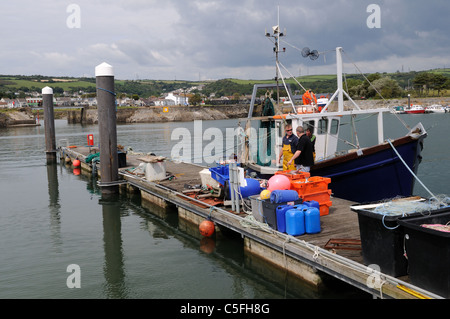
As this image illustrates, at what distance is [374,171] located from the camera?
11.3m

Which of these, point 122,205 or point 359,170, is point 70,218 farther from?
point 359,170

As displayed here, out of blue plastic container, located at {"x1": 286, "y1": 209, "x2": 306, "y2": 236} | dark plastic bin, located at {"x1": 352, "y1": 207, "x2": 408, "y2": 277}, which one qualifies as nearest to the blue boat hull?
blue plastic container, located at {"x1": 286, "y1": 209, "x2": 306, "y2": 236}

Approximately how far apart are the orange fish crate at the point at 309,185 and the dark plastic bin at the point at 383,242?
8.46 feet

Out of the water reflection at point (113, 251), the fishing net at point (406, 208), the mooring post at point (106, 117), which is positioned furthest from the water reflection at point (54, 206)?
the fishing net at point (406, 208)

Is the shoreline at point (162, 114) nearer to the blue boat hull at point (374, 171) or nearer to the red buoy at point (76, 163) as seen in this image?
the red buoy at point (76, 163)

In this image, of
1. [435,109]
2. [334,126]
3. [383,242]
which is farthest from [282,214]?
[435,109]

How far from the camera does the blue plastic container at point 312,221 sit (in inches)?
300

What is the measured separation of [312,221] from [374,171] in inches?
177

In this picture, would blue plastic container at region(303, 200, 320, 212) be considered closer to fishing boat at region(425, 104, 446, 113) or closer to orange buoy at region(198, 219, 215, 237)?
orange buoy at region(198, 219, 215, 237)

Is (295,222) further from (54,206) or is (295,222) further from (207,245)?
(54,206)

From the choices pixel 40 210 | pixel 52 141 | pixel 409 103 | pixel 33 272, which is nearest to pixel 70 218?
pixel 40 210

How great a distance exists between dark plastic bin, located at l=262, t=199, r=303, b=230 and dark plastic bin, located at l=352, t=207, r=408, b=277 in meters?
2.18

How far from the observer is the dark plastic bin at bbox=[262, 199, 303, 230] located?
25.7ft
